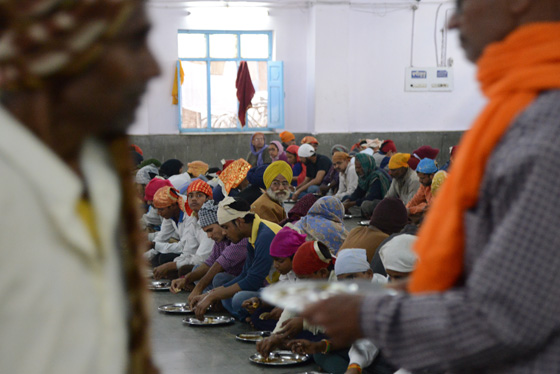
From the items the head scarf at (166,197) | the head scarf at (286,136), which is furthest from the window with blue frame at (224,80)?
the head scarf at (166,197)

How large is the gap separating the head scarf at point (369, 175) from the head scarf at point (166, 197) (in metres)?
3.39

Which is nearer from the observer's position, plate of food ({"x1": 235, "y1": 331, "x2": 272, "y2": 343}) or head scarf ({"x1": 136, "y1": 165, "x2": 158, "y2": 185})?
plate of food ({"x1": 235, "y1": 331, "x2": 272, "y2": 343})

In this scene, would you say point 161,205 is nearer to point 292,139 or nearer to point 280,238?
point 280,238

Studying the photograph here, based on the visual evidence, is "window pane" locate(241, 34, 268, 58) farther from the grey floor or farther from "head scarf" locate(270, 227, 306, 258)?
"head scarf" locate(270, 227, 306, 258)

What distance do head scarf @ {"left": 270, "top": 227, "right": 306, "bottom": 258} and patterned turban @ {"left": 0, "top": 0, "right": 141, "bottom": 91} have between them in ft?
10.9

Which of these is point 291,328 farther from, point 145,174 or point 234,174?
point 145,174

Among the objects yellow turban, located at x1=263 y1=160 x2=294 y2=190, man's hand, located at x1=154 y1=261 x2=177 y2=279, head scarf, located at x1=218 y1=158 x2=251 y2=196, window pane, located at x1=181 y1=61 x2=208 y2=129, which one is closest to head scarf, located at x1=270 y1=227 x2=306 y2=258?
man's hand, located at x1=154 y1=261 x2=177 y2=279

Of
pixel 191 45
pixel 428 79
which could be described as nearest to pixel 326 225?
pixel 191 45

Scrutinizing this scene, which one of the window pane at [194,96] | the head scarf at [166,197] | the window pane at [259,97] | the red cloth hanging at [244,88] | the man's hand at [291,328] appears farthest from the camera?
the window pane at [259,97]

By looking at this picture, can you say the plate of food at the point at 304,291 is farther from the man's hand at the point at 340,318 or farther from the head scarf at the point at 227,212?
the head scarf at the point at 227,212

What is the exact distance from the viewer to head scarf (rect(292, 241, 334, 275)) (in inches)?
142

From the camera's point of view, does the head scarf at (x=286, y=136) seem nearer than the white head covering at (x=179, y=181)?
No

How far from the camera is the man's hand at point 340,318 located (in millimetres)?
978

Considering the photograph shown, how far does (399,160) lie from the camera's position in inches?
310
